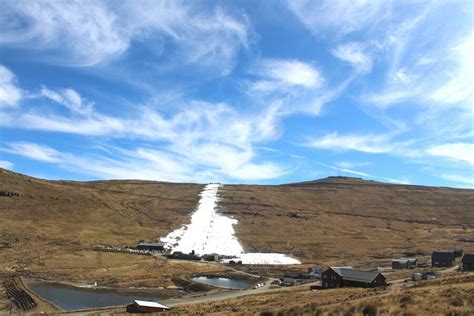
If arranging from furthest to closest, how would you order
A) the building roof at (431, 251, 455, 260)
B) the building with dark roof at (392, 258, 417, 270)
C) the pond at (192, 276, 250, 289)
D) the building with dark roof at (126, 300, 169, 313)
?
the building roof at (431, 251, 455, 260) < the building with dark roof at (392, 258, 417, 270) < the pond at (192, 276, 250, 289) < the building with dark roof at (126, 300, 169, 313)

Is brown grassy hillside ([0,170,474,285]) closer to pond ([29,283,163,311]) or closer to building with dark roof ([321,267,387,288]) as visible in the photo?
pond ([29,283,163,311])

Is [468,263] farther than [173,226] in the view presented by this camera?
No

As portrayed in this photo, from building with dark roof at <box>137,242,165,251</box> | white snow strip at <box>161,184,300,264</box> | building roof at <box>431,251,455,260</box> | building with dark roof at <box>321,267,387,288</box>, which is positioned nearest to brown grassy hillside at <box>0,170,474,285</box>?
white snow strip at <box>161,184,300,264</box>

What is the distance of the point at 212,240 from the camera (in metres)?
127

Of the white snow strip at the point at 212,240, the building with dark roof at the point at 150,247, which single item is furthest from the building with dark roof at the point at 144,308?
the building with dark roof at the point at 150,247

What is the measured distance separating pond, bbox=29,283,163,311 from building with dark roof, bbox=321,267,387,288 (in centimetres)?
2275

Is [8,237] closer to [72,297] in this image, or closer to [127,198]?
[72,297]

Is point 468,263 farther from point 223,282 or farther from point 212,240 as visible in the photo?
point 212,240

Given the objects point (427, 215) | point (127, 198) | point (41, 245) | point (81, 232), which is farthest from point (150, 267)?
point (427, 215)

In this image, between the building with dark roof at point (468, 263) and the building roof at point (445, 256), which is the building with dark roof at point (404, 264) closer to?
the building roof at point (445, 256)

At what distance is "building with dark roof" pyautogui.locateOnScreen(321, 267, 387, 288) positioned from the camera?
5503 cm

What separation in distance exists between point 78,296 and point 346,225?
105650mm

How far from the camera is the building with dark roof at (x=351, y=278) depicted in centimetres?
5503

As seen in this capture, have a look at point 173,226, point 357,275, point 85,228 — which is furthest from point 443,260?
point 85,228
